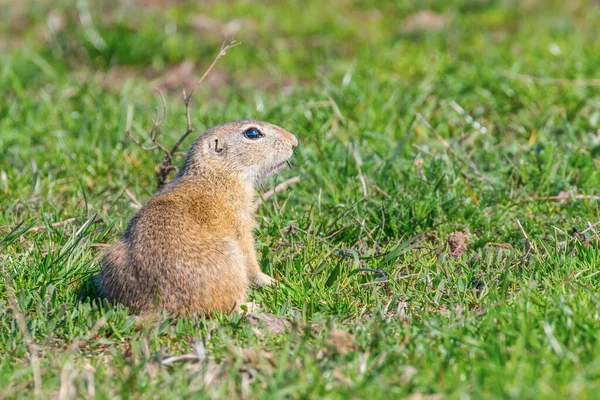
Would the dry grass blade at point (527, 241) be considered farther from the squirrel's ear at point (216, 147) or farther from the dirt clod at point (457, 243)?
the squirrel's ear at point (216, 147)

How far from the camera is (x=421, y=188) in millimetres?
5215

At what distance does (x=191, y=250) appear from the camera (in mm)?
3971

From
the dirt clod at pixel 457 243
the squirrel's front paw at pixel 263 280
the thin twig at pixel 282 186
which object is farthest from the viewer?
the thin twig at pixel 282 186

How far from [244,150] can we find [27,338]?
1736 mm

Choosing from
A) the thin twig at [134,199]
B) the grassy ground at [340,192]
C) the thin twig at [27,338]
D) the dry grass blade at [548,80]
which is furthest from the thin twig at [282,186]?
the dry grass blade at [548,80]

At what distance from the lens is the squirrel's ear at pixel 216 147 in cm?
481

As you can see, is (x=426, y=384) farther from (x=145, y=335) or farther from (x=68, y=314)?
(x=68, y=314)

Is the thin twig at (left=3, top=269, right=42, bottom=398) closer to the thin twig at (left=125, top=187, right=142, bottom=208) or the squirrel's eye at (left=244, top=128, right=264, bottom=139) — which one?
the thin twig at (left=125, top=187, right=142, bottom=208)

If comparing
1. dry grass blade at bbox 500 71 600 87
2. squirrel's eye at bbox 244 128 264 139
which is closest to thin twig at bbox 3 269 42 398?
squirrel's eye at bbox 244 128 264 139

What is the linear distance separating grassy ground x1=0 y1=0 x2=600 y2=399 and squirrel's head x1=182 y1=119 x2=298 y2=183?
331mm

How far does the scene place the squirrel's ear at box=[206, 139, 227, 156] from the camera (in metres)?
4.81

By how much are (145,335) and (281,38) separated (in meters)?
5.20

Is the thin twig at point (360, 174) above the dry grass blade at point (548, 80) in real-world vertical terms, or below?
below

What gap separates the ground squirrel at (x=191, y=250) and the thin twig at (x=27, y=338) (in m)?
0.41
